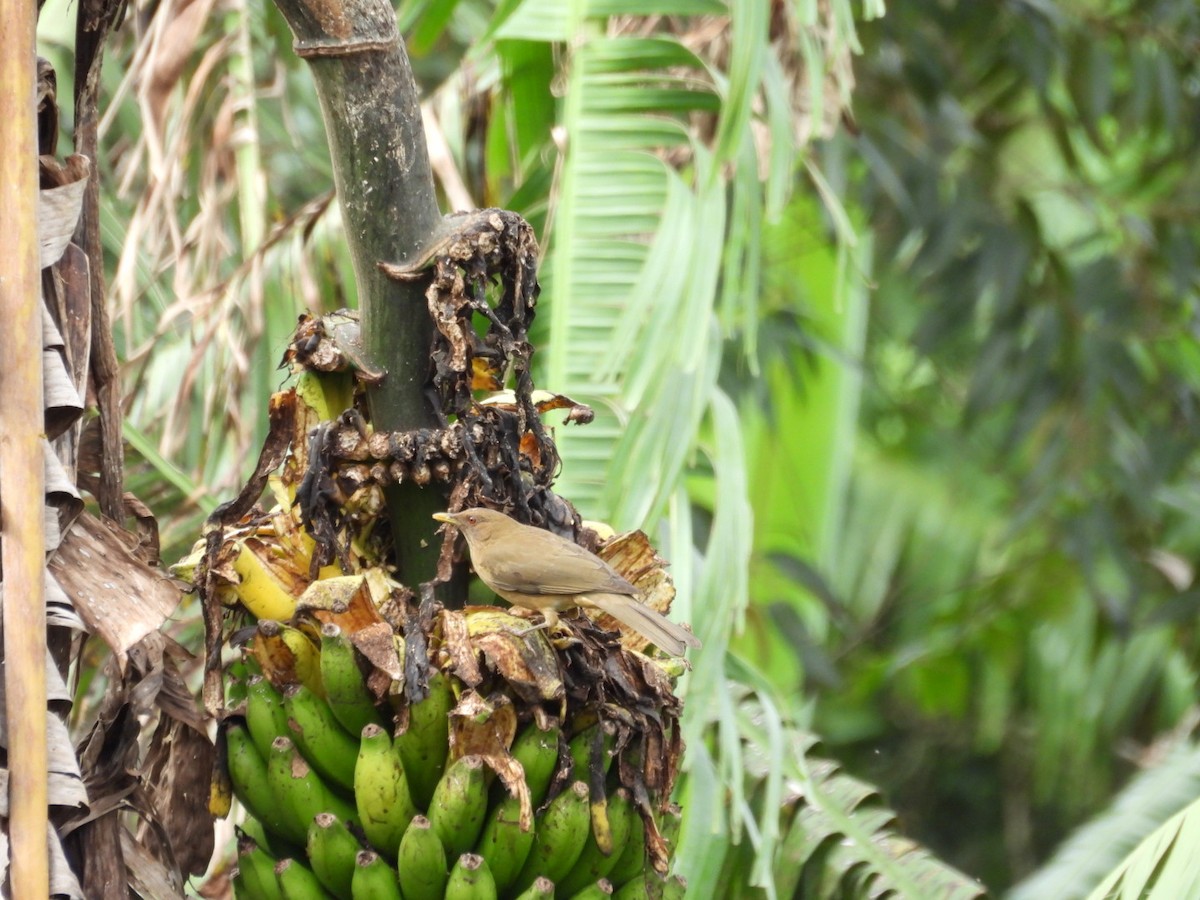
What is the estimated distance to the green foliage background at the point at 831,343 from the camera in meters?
2.37

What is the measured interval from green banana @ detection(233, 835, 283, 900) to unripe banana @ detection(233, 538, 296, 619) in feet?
0.81

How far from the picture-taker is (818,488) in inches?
180

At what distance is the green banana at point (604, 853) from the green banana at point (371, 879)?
21cm

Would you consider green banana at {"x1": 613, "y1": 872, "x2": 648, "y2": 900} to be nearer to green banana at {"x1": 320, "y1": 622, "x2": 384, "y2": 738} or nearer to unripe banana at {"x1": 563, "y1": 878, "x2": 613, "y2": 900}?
unripe banana at {"x1": 563, "y1": 878, "x2": 613, "y2": 900}

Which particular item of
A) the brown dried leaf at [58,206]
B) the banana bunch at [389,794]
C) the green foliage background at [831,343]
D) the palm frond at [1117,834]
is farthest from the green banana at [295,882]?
the palm frond at [1117,834]

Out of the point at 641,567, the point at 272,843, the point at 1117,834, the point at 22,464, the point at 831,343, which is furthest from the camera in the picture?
the point at 831,343

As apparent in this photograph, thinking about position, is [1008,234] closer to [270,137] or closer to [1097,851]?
[270,137]

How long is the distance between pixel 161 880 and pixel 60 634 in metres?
0.30

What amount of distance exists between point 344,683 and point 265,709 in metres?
0.13

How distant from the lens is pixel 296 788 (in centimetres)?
150

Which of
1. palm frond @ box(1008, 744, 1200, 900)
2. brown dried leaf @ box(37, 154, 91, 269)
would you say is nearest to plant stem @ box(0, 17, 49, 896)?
brown dried leaf @ box(37, 154, 91, 269)

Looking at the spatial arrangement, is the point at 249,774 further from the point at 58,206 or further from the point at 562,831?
the point at 58,206

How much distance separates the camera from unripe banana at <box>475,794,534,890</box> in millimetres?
1458

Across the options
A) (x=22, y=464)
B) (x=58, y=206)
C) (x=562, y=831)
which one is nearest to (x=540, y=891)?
(x=562, y=831)
